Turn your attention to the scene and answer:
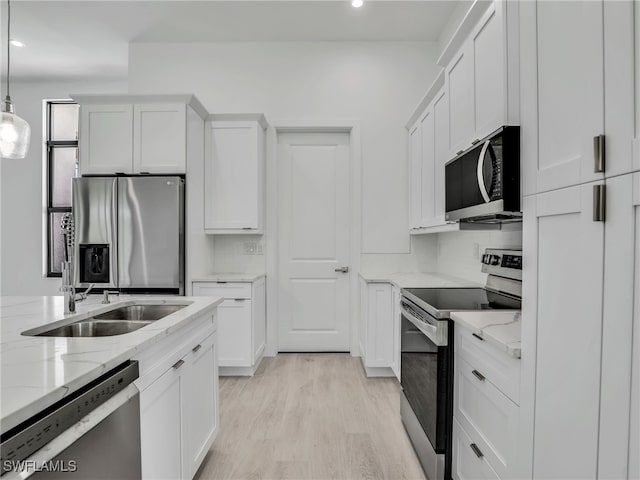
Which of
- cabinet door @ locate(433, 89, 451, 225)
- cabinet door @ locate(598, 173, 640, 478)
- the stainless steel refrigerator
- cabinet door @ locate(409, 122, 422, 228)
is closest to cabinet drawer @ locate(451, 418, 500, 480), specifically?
cabinet door @ locate(598, 173, 640, 478)

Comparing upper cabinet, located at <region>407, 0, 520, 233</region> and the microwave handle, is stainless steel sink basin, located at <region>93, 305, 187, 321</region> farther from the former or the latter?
upper cabinet, located at <region>407, 0, 520, 233</region>

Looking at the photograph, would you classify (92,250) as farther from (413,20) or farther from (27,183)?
(413,20)

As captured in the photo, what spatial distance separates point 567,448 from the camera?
35.7 inches

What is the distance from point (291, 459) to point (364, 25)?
374cm

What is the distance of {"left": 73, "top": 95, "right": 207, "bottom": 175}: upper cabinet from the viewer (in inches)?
122

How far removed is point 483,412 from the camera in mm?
1381

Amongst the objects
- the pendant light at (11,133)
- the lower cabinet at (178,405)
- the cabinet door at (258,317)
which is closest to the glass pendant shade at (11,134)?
the pendant light at (11,133)

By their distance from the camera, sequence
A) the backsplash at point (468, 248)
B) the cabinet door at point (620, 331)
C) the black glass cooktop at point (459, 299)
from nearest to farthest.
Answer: the cabinet door at point (620, 331), the black glass cooktop at point (459, 299), the backsplash at point (468, 248)

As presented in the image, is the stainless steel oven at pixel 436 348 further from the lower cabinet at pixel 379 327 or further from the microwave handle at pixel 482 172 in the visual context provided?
the lower cabinet at pixel 379 327

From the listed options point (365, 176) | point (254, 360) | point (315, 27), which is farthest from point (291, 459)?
point (315, 27)

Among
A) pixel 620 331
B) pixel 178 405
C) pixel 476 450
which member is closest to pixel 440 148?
pixel 476 450

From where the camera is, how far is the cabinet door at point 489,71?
159 cm

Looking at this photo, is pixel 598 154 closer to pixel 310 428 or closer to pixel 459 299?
pixel 459 299

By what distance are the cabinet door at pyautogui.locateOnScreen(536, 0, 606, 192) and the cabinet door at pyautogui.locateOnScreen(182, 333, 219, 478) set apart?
160cm
